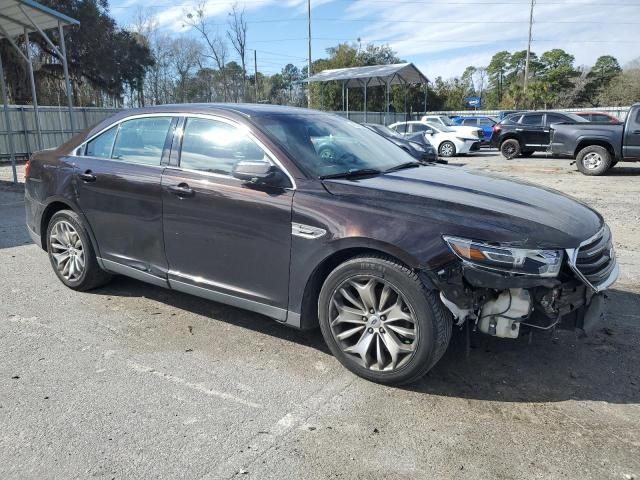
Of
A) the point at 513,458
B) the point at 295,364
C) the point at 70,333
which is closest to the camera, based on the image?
the point at 513,458

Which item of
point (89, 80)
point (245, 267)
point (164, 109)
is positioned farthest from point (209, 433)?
point (89, 80)

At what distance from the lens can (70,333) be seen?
403 centimetres

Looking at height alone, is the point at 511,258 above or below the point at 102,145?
below

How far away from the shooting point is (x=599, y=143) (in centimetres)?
1396

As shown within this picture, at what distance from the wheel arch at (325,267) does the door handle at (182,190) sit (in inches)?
45.4

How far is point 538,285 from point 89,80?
38.0 m

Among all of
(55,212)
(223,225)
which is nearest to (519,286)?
(223,225)

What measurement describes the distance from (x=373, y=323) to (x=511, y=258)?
2.96ft

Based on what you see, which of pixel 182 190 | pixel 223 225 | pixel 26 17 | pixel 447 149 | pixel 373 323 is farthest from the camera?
pixel 447 149

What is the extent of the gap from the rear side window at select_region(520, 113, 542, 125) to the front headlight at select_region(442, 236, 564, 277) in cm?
1842

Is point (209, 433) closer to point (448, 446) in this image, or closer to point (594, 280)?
point (448, 446)

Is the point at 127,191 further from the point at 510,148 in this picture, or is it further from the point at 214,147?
the point at 510,148

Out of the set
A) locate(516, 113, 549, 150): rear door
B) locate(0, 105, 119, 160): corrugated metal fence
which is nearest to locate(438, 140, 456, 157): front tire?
locate(516, 113, 549, 150): rear door

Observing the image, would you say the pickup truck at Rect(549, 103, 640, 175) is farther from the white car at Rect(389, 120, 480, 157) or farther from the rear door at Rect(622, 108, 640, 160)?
the white car at Rect(389, 120, 480, 157)
